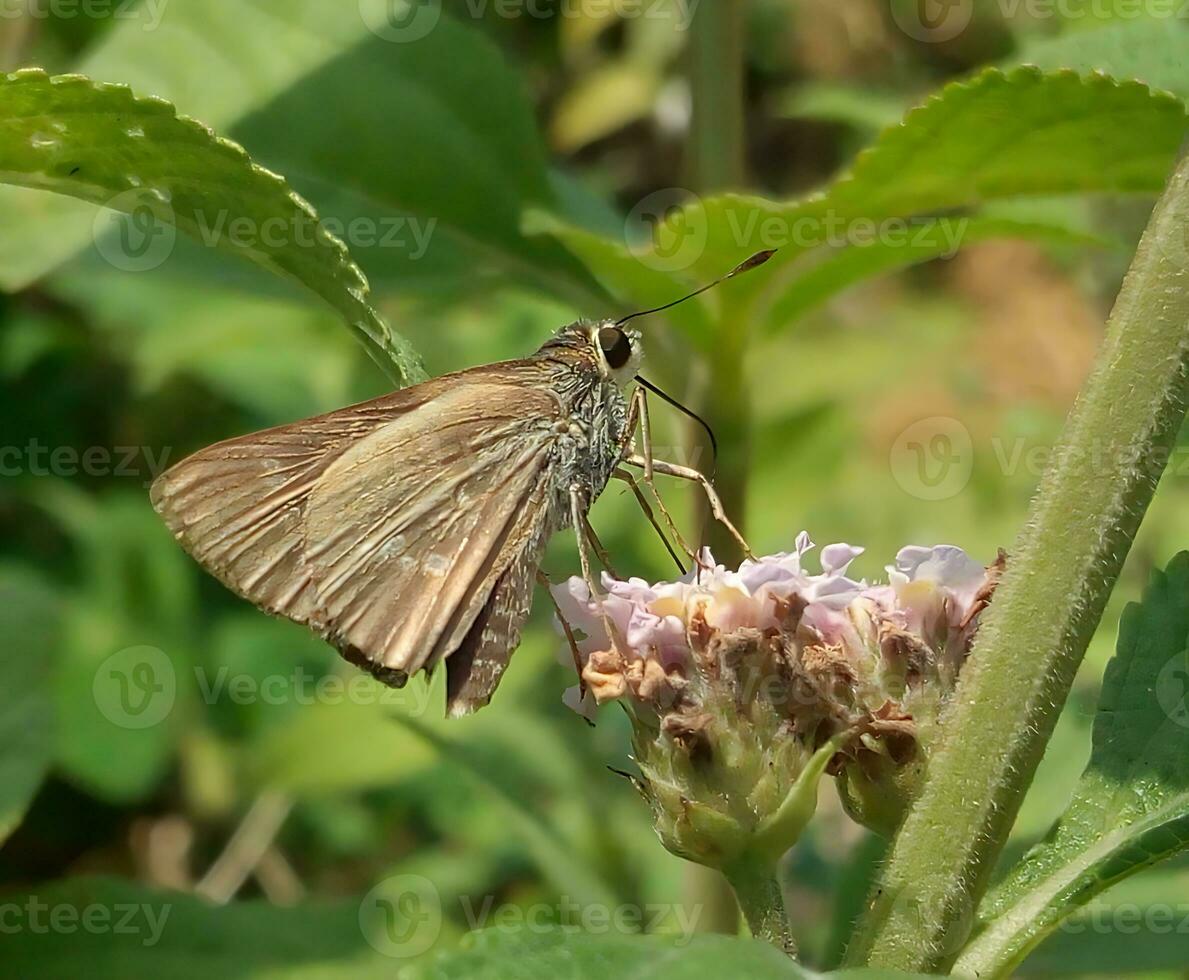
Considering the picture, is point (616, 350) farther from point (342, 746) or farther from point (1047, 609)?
point (342, 746)

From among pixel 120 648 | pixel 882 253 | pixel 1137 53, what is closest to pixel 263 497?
pixel 882 253

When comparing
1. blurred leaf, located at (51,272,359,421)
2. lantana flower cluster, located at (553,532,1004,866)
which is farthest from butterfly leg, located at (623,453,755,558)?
blurred leaf, located at (51,272,359,421)

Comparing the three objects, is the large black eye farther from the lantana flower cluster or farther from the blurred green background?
the lantana flower cluster

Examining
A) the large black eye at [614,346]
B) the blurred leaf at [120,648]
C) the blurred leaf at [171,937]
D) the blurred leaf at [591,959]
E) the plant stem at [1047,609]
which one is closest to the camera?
the blurred leaf at [591,959]

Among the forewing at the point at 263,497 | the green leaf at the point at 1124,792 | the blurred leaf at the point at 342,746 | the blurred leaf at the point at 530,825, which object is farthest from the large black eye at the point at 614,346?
the blurred leaf at the point at 342,746

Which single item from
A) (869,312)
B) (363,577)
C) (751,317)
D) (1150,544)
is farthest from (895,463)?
(363,577)

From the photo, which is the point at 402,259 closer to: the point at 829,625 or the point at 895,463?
the point at 829,625

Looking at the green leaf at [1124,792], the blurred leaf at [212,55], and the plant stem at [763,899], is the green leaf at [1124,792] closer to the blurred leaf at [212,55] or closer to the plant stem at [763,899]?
the plant stem at [763,899]

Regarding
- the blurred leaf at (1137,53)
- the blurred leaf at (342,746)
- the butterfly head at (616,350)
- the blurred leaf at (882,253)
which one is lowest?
the blurred leaf at (342,746)
